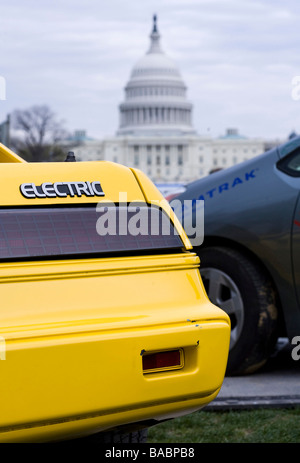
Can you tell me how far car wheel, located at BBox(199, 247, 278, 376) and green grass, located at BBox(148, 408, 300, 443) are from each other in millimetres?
729

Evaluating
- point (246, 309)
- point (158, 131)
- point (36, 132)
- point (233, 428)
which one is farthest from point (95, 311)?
point (158, 131)

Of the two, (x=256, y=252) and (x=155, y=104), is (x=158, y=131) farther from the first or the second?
(x=256, y=252)

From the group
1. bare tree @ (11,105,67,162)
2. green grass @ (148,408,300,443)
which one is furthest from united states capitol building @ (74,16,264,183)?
green grass @ (148,408,300,443)

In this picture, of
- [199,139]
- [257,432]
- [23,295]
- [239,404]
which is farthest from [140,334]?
[199,139]

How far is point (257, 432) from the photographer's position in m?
3.97

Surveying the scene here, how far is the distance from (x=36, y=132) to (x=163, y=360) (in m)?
80.1

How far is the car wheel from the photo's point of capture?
5090 millimetres

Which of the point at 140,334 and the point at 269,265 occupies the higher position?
the point at 140,334

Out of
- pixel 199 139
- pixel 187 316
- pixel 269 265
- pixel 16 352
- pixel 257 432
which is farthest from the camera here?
pixel 199 139

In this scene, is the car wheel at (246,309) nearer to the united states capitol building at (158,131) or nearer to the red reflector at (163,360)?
the red reflector at (163,360)

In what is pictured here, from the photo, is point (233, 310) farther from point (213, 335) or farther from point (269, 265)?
point (213, 335)

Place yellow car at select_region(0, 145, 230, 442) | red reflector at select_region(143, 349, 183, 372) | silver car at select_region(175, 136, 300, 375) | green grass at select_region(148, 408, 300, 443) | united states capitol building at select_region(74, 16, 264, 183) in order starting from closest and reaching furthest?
yellow car at select_region(0, 145, 230, 442) < red reflector at select_region(143, 349, 183, 372) < green grass at select_region(148, 408, 300, 443) < silver car at select_region(175, 136, 300, 375) < united states capitol building at select_region(74, 16, 264, 183)

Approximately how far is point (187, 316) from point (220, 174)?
9.57 ft

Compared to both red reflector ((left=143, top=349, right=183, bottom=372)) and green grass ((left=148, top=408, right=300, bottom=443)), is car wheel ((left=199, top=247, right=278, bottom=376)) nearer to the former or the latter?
green grass ((left=148, top=408, right=300, bottom=443))
